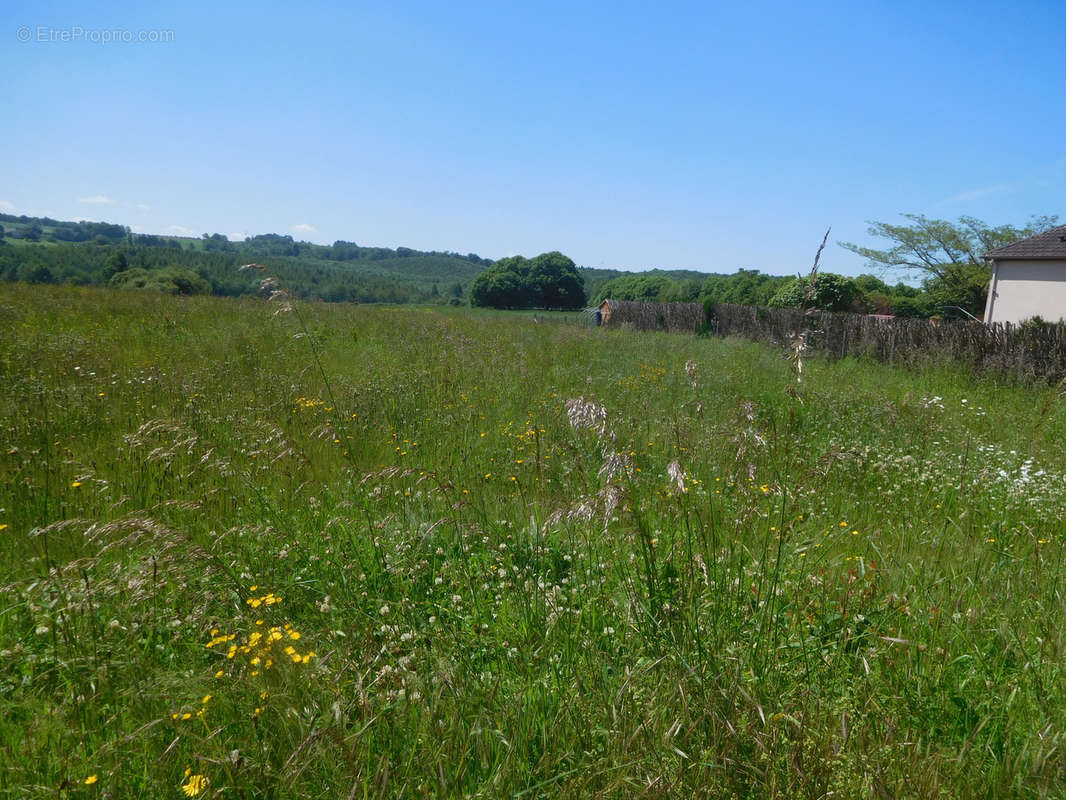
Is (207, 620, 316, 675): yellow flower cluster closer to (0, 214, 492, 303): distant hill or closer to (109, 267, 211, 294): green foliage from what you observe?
(0, 214, 492, 303): distant hill

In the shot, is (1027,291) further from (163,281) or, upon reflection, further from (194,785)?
(163,281)

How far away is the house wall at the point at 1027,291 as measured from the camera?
21.6m

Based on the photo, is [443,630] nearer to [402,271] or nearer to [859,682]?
[859,682]

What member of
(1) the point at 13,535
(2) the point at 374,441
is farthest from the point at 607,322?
(1) the point at 13,535

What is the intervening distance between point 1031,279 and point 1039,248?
1.23 meters

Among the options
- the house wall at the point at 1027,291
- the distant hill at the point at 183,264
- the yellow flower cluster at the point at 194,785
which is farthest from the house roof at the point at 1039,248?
the yellow flower cluster at the point at 194,785

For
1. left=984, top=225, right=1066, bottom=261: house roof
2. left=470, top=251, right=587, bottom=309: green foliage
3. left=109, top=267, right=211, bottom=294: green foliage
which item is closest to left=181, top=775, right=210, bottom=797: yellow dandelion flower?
left=984, top=225, right=1066, bottom=261: house roof

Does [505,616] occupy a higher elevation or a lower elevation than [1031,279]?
lower

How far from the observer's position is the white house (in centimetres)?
2158

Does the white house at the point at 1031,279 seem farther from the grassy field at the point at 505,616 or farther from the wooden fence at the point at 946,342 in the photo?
the grassy field at the point at 505,616

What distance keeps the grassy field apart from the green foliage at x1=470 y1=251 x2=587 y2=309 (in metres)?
91.3

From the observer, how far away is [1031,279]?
2261cm

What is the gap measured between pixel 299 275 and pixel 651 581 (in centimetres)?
11028

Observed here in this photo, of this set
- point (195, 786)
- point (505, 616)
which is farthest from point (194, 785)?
point (505, 616)
